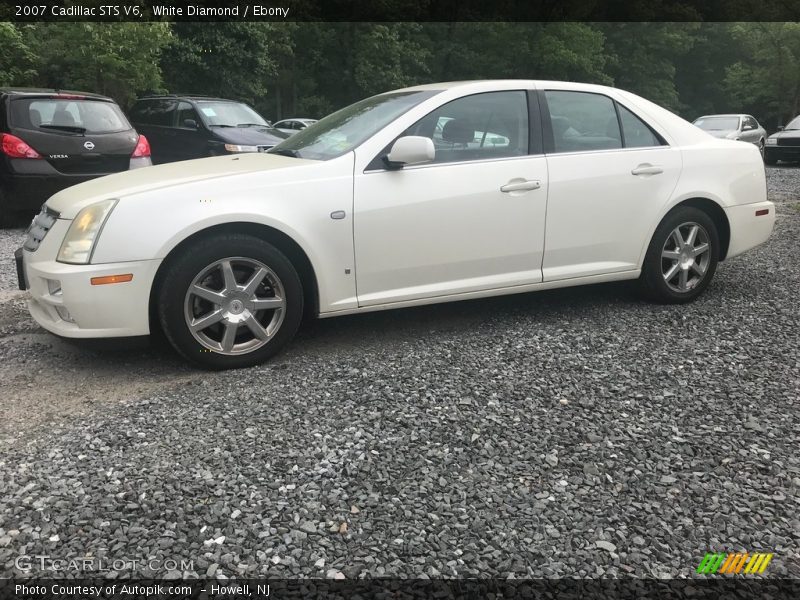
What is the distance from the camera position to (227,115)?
36.5 ft

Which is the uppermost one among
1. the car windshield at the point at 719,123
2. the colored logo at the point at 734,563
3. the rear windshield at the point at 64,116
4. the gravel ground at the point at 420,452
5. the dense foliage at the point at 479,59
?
the dense foliage at the point at 479,59

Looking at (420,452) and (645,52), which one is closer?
(420,452)

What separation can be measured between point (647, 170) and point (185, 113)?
8437mm

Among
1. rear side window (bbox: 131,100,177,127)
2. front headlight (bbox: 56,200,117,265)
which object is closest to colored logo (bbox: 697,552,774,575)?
front headlight (bbox: 56,200,117,265)

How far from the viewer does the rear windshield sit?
7.59 metres

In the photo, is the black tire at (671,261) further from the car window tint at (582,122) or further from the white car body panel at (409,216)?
the car window tint at (582,122)

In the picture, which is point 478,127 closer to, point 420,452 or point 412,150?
point 412,150

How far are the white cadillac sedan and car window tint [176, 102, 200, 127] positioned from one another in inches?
270

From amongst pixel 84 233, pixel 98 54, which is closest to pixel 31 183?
pixel 84 233

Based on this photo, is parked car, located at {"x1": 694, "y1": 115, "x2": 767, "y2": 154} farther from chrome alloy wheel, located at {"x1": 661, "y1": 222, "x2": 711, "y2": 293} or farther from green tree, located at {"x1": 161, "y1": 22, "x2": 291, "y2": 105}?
green tree, located at {"x1": 161, "y1": 22, "x2": 291, "y2": 105}

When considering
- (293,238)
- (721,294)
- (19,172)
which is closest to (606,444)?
(293,238)

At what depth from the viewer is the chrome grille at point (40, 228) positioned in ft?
12.6

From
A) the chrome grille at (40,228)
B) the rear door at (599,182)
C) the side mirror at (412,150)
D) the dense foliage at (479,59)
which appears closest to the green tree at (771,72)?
the dense foliage at (479,59)

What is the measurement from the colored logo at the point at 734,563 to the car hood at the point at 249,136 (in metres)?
9.14
